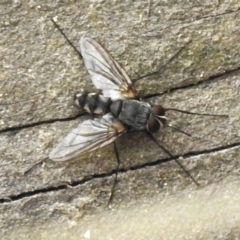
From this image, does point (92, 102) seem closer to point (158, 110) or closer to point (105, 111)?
point (105, 111)

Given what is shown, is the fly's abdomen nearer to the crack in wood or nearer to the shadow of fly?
the shadow of fly

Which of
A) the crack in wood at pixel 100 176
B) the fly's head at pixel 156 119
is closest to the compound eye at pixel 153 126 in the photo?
the fly's head at pixel 156 119

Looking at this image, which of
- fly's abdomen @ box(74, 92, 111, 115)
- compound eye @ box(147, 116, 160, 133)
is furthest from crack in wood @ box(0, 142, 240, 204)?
fly's abdomen @ box(74, 92, 111, 115)

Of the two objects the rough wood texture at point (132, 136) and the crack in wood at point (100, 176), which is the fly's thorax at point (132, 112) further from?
the crack in wood at point (100, 176)

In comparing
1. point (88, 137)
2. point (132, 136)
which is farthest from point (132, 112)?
point (88, 137)

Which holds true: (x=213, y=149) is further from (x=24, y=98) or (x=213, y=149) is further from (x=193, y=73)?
(x=24, y=98)

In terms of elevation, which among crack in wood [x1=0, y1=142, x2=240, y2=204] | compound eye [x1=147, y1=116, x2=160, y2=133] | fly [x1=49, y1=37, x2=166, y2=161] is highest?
fly [x1=49, y1=37, x2=166, y2=161]
